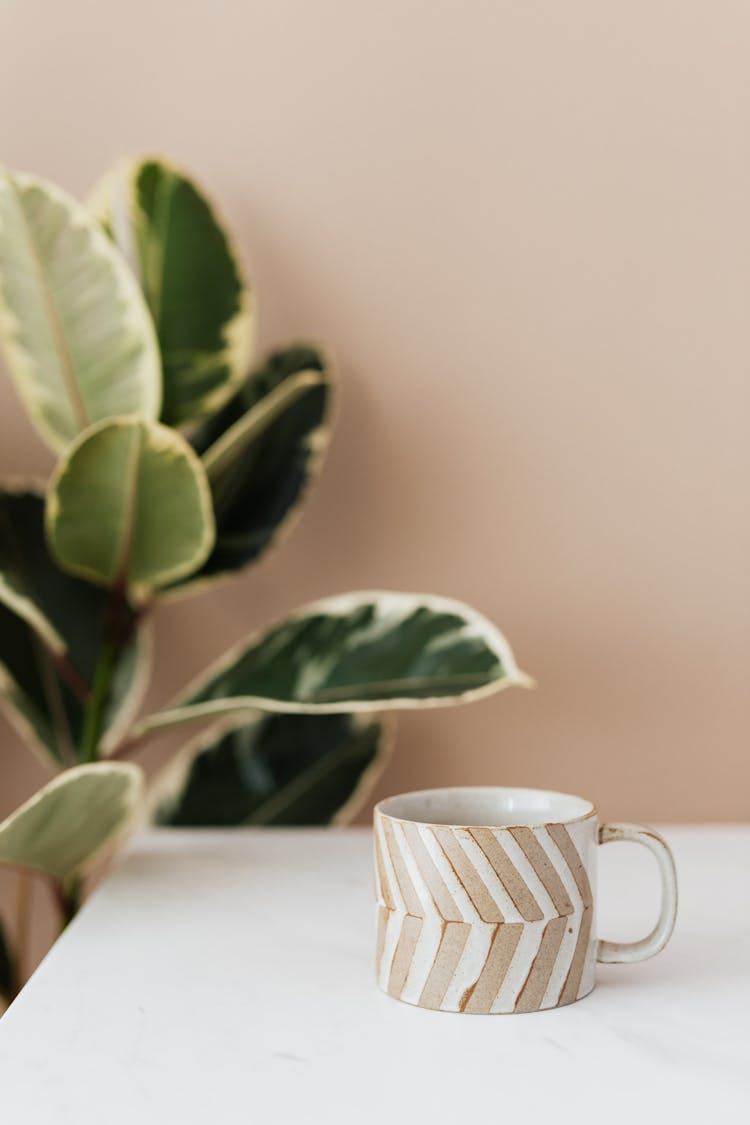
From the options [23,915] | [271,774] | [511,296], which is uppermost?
[511,296]

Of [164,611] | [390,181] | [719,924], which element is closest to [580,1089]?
[719,924]

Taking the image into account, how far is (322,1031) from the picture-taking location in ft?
1.42

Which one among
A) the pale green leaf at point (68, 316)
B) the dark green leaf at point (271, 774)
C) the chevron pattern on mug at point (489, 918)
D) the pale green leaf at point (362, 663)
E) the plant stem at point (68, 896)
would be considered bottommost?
the plant stem at point (68, 896)

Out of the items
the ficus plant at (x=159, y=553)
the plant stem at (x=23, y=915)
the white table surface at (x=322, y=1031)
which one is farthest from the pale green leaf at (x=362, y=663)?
the plant stem at (x=23, y=915)

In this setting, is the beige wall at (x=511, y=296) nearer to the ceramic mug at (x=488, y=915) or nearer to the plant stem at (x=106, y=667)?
the plant stem at (x=106, y=667)

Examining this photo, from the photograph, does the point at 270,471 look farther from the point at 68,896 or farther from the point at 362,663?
the point at 68,896

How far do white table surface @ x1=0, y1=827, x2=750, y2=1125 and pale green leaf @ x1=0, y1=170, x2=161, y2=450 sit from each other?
30 cm

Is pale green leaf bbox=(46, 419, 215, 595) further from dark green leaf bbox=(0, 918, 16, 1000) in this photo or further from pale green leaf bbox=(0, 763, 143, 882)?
dark green leaf bbox=(0, 918, 16, 1000)

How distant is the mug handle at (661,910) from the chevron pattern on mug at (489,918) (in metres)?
0.03

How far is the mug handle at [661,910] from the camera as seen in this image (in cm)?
47

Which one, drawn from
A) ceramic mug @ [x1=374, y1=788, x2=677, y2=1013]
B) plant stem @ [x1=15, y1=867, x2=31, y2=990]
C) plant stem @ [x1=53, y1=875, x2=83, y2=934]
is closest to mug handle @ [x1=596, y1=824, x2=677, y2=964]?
ceramic mug @ [x1=374, y1=788, x2=677, y2=1013]

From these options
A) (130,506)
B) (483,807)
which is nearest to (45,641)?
(130,506)

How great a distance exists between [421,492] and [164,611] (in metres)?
0.21

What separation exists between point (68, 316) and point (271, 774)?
1.12 feet
